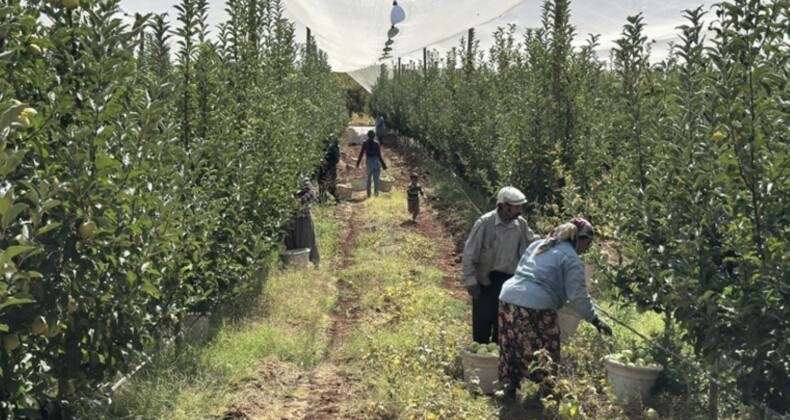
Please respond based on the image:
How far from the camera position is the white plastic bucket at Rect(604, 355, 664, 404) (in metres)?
4.63

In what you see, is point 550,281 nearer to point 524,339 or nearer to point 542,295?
point 542,295

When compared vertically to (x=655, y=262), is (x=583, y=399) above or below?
below

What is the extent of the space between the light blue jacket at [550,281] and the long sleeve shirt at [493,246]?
0.64 meters

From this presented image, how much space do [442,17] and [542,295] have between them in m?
5.68

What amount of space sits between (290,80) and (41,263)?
785 cm

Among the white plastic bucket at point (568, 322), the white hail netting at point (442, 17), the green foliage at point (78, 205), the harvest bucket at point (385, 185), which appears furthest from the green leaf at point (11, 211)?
the harvest bucket at point (385, 185)

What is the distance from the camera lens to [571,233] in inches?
185

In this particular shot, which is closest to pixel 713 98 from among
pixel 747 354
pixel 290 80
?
pixel 747 354

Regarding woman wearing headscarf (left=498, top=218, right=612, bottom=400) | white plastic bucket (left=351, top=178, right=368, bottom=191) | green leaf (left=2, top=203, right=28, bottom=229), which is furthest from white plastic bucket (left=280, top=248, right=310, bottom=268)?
white plastic bucket (left=351, top=178, right=368, bottom=191)

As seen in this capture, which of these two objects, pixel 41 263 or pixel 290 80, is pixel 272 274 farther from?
pixel 41 263

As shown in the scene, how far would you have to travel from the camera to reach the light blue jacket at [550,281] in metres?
4.61

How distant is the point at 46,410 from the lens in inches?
118

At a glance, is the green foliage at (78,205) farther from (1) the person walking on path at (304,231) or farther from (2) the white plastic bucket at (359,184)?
(2) the white plastic bucket at (359,184)

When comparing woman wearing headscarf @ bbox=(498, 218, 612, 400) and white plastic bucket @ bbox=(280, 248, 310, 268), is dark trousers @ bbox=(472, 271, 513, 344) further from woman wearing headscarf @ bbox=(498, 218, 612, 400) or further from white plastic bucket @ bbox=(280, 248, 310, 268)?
white plastic bucket @ bbox=(280, 248, 310, 268)
